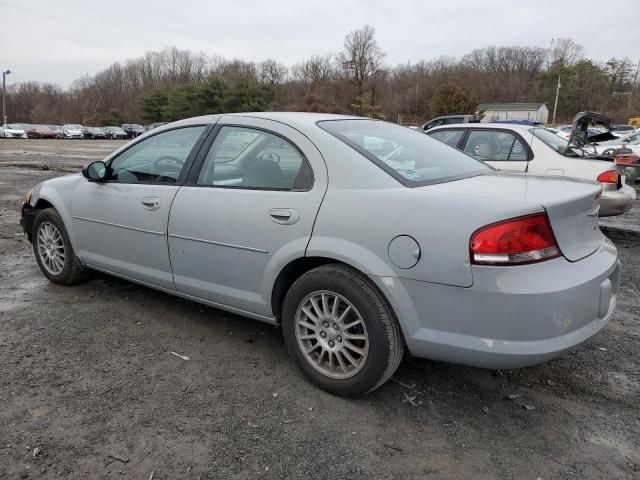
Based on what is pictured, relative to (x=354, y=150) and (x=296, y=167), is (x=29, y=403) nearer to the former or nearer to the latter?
→ (x=296, y=167)

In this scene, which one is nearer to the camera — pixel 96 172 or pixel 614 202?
pixel 96 172

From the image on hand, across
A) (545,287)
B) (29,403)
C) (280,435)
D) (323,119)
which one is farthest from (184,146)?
(545,287)

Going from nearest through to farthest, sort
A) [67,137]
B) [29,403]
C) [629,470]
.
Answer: [629,470] < [29,403] < [67,137]

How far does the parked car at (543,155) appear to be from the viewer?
6.24 metres

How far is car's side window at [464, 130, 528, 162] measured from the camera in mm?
6699

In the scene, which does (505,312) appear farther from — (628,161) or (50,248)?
(628,161)

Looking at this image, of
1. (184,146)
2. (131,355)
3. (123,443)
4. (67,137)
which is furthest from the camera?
(67,137)

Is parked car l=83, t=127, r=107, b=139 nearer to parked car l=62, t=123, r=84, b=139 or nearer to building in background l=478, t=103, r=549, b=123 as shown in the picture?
parked car l=62, t=123, r=84, b=139

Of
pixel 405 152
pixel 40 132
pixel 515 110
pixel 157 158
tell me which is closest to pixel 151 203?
pixel 157 158

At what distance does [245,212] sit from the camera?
119 inches

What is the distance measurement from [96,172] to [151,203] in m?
0.75

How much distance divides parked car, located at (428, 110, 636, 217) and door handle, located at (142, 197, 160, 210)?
401 cm

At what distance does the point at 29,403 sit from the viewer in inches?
107

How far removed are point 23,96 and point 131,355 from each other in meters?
115
